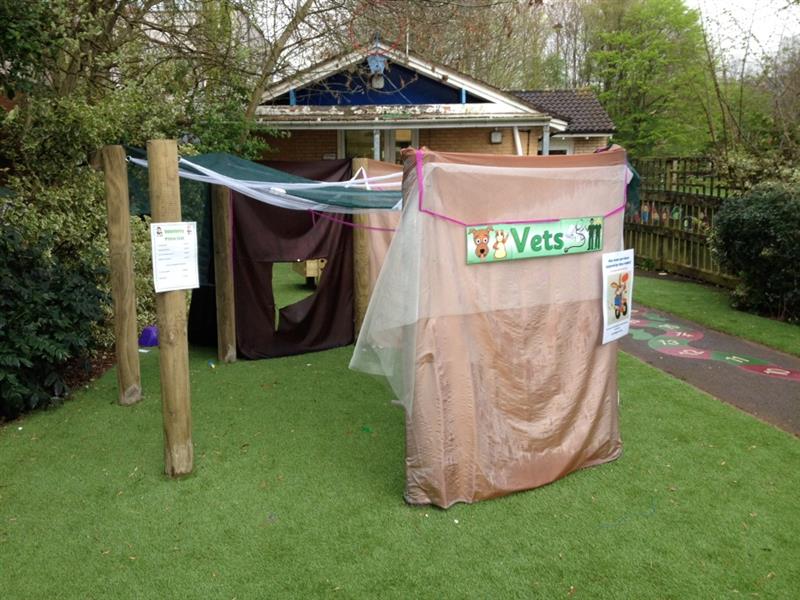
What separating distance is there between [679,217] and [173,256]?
1033 cm

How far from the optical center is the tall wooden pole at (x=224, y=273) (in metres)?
6.61

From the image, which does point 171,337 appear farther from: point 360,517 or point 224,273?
point 224,273

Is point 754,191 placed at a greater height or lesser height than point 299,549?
greater

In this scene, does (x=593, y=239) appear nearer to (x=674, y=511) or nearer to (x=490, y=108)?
(x=674, y=511)

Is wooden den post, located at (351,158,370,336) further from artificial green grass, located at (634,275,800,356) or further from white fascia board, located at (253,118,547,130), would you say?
white fascia board, located at (253,118,547,130)

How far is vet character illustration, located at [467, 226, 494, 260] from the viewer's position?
140 inches

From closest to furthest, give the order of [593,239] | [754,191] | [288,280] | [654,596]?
[654,596] → [593,239] → [754,191] → [288,280]

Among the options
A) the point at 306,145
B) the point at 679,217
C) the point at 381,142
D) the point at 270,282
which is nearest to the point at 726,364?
the point at 270,282

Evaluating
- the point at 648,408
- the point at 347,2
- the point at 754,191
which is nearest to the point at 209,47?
the point at 347,2

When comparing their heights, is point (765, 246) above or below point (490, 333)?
above

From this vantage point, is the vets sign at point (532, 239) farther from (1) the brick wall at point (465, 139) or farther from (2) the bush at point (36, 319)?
(1) the brick wall at point (465, 139)

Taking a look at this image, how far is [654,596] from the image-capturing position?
2.95 meters

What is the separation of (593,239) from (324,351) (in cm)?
410

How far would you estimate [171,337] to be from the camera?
3.97 metres
